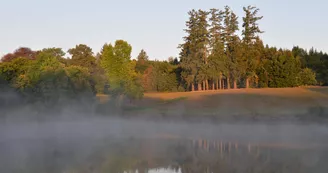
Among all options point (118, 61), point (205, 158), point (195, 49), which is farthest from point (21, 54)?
point (205, 158)

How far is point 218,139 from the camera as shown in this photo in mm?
32531

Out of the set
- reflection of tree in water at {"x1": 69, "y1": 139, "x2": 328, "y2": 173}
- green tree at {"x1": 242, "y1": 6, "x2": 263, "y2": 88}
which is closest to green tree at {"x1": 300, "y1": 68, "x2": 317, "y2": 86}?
green tree at {"x1": 242, "y1": 6, "x2": 263, "y2": 88}

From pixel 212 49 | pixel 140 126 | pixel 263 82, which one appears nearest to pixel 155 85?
pixel 212 49

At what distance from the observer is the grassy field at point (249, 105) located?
49.7 m

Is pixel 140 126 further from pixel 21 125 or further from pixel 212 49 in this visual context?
pixel 212 49

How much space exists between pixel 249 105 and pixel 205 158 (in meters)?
34.7

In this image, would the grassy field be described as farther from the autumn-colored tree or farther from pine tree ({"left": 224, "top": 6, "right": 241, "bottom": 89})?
the autumn-colored tree

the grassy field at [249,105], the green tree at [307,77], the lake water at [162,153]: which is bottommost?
the lake water at [162,153]

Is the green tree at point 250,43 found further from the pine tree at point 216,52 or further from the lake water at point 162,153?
the lake water at point 162,153

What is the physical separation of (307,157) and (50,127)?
91.4ft

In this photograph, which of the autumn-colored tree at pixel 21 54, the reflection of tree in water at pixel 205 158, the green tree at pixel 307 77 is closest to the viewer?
the reflection of tree in water at pixel 205 158

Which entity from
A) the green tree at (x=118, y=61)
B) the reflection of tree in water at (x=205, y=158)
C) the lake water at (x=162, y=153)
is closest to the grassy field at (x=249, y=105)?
the lake water at (x=162, y=153)

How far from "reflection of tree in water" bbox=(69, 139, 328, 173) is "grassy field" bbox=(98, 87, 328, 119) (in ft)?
70.5

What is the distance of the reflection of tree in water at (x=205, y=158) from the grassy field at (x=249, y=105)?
21490mm
